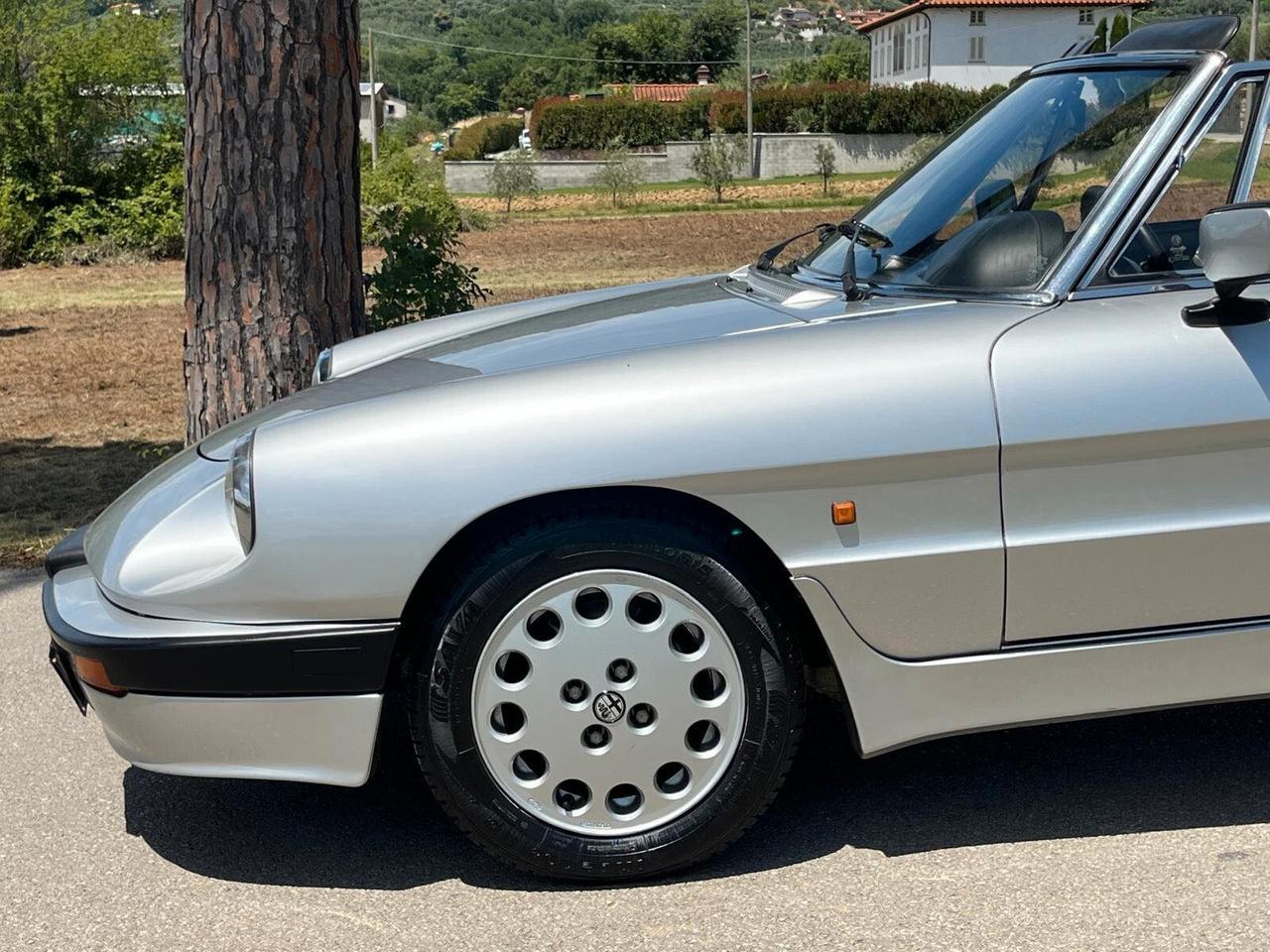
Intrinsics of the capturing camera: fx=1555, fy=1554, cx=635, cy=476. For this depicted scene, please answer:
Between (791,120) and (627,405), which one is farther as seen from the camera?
(791,120)

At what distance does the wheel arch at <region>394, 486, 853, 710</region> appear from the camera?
2.97m

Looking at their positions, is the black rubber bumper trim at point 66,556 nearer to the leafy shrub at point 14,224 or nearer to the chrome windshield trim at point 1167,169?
the chrome windshield trim at point 1167,169

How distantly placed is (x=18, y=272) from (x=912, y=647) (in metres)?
21.6

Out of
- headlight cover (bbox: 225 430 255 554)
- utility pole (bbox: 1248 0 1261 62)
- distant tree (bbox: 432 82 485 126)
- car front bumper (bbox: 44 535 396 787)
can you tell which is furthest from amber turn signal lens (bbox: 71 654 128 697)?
distant tree (bbox: 432 82 485 126)

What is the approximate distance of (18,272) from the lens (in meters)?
22.2

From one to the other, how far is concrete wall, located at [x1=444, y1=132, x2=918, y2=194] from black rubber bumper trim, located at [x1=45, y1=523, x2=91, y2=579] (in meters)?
57.6

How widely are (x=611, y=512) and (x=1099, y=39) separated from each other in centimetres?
228

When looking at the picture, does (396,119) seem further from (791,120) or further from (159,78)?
(159,78)

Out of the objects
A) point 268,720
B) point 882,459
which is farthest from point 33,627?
point 882,459

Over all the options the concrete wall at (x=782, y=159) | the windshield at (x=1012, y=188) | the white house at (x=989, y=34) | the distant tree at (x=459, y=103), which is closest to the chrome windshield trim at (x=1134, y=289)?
the windshield at (x=1012, y=188)

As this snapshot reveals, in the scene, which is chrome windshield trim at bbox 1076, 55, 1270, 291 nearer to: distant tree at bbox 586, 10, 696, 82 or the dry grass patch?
the dry grass patch

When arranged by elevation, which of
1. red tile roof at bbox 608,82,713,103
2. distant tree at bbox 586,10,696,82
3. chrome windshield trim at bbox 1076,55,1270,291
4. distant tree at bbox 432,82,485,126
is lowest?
chrome windshield trim at bbox 1076,55,1270,291

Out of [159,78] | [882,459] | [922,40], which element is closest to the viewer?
[882,459]

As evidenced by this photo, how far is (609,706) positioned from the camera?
300 cm
